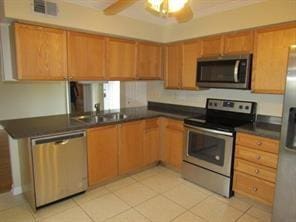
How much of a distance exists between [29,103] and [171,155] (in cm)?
217

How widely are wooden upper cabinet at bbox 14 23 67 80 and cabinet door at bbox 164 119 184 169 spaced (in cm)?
172

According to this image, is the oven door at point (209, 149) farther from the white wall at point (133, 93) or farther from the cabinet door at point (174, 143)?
the white wall at point (133, 93)

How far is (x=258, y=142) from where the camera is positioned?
7.86 feet

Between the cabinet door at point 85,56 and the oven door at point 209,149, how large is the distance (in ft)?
4.97

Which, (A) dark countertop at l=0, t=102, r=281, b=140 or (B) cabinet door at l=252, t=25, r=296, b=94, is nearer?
(A) dark countertop at l=0, t=102, r=281, b=140

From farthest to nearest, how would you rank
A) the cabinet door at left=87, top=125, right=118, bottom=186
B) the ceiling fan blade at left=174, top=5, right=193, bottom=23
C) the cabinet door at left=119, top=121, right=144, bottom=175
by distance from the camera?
1. the cabinet door at left=119, top=121, right=144, bottom=175
2. the cabinet door at left=87, top=125, right=118, bottom=186
3. the ceiling fan blade at left=174, top=5, right=193, bottom=23

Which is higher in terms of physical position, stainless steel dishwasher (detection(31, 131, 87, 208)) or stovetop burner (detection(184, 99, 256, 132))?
stovetop burner (detection(184, 99, 256, 132))

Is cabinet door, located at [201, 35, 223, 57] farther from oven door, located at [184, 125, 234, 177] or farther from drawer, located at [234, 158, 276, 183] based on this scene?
drawer, located at [234, 158, 276, 183]

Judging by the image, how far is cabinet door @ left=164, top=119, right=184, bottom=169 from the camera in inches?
128

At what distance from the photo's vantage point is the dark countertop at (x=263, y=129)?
2298 millimetres

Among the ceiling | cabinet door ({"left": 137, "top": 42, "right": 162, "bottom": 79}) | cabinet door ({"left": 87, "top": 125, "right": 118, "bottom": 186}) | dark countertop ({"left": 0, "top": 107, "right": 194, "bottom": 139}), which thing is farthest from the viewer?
cabinet door ({"left": 137, "top": 42, "right": 162, "bottom": 79})

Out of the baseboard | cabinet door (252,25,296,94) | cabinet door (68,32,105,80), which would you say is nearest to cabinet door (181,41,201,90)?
cabinet door (252,25,296,94)

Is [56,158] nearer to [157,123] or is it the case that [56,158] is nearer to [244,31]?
[157,123]

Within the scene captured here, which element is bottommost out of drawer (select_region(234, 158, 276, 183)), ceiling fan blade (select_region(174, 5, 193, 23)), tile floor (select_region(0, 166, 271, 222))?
Answer: tile floor (select_region(0, 166, 271, 222))
